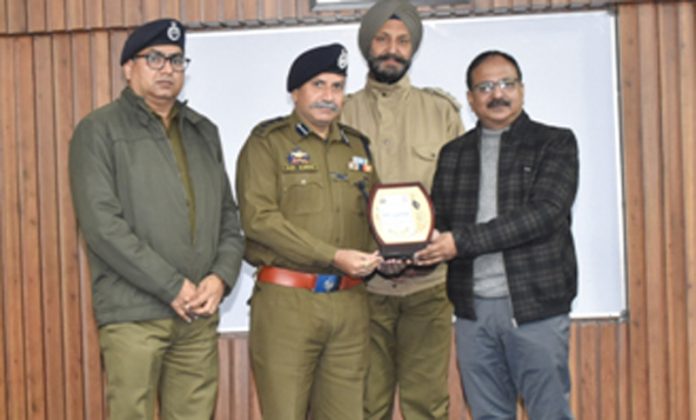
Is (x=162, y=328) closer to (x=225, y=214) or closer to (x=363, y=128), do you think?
(x=225, y=214)

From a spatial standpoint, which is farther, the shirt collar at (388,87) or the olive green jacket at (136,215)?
the shirt collar at (388,87)

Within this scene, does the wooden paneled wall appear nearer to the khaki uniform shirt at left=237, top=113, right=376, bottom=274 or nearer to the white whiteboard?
the white whiteboard

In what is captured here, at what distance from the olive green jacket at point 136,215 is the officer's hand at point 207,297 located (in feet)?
0.10

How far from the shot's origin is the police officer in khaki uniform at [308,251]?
110 inches

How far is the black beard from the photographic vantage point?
3.20m

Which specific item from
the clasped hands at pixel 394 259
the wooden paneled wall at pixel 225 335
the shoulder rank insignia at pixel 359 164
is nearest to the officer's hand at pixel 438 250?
the clasped hands at pixel 394 259

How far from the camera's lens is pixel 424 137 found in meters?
3.22

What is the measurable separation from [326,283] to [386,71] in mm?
936

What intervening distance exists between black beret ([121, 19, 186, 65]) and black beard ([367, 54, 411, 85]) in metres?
0.82

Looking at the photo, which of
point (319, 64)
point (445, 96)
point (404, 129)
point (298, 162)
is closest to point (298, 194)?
point (298, 162)

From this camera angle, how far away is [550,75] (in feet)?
12.8

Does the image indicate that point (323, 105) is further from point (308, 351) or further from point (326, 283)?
point (308, 351)

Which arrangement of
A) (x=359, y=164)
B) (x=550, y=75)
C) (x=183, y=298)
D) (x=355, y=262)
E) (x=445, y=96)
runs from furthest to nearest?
1. (x=550, y=75)
2. (x=445, y=96)
3. (x=359, y=164)
4. (x=355, y=262)
5. (x=183, y=298)

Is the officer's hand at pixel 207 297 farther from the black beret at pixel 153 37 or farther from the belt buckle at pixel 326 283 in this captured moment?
the black beret at pixel 153 37
